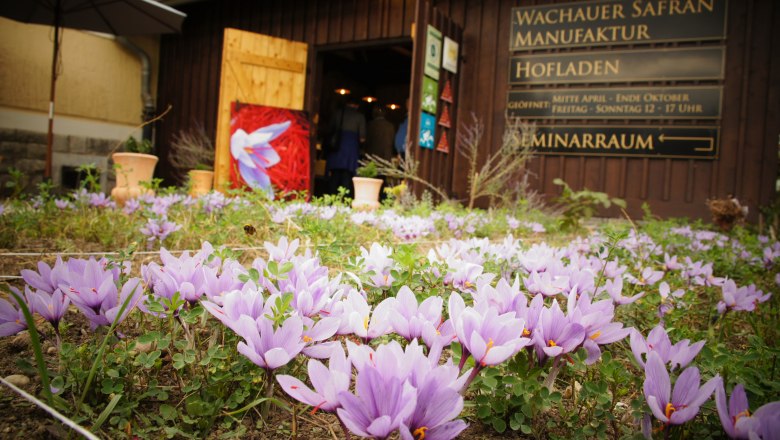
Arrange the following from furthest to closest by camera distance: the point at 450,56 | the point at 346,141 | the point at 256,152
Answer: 1. the point at 346,141
2. the point at 256,152
3. the point at 450,56

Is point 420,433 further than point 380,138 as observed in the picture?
No

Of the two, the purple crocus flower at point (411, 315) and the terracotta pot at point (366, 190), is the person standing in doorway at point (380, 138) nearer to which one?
the terracotta pot at point (366, 190)

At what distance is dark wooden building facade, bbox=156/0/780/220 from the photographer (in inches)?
221

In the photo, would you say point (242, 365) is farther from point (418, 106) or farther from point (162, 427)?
point (418, 106)

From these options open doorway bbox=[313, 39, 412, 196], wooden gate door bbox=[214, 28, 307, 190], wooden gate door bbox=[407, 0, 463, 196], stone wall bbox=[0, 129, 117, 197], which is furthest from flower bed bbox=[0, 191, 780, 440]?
open doorway bbox=[313, 39, 412, 196]

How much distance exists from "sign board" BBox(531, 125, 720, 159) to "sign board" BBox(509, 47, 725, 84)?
2.01 feet

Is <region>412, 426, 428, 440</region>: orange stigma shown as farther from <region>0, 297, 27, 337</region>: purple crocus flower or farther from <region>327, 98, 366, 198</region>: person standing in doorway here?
<region>327, 98, 366, 198</region>: person standing in doorway

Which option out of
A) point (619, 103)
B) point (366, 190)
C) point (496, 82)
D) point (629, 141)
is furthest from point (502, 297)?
point (496, 82)

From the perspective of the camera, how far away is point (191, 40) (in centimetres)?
953

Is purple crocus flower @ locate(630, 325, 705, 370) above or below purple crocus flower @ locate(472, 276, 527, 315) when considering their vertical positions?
below

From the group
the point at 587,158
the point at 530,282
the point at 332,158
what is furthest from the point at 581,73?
the point at 530,282

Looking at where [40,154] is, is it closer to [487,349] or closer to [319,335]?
[319,335]

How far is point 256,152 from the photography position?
7621 millimetres

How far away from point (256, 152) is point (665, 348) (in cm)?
742
